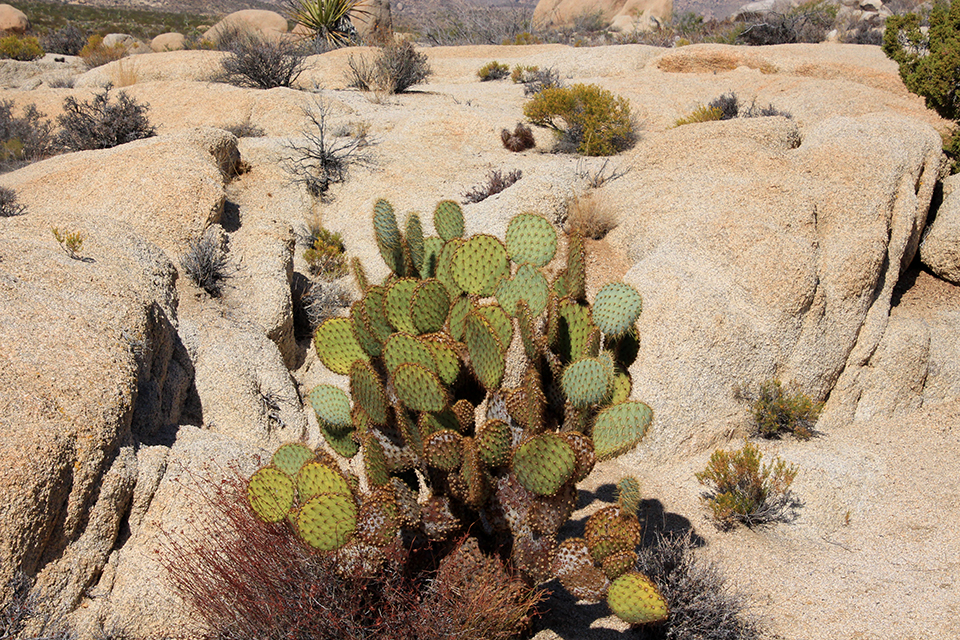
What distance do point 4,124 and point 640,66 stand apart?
11.6 meters

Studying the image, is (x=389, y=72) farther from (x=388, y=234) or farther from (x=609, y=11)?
(x=609, y=11)

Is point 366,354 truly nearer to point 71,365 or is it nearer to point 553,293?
point 553,293

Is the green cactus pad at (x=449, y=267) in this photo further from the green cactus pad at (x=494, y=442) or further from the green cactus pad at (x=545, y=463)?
the green cactus pad at (x=545, y=463)

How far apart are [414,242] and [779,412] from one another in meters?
3.59

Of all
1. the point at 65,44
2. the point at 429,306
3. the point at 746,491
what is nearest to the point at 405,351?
the point at 429,306

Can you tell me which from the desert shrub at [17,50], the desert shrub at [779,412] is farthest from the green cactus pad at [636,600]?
the desert shrub at [17,50]

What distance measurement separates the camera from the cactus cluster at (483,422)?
277 cm

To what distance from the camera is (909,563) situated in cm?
407

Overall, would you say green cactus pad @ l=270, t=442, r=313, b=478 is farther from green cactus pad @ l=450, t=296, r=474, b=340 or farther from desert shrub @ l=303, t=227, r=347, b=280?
desert shrub @ l=303, t=227, r=347, b=280

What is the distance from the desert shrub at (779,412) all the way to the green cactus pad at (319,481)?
150 inches

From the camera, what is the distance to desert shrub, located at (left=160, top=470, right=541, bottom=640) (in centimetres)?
269

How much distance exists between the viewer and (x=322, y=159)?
27.3 feet

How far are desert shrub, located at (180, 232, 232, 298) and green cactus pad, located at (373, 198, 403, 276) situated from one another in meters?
2.87

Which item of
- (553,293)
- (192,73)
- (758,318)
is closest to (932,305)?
(758,318)
